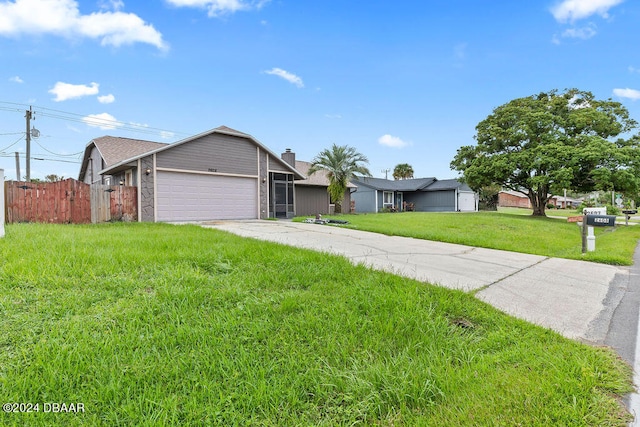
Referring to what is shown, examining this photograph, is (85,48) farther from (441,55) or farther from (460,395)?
(460,395)

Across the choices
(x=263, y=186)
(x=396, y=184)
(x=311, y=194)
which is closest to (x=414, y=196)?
(x=396, y=184)

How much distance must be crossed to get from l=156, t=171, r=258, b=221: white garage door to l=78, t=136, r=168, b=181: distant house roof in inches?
188

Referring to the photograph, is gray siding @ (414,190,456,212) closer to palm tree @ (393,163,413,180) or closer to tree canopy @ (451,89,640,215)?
tree canopy @ (451,89,640,215)

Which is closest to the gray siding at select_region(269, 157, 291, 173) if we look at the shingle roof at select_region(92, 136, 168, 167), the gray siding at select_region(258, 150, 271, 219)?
the gray siding at select_region(258, 150, 271, 219)

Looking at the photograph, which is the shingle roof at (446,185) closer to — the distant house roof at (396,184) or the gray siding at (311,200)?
the distant house roof at (396,184)

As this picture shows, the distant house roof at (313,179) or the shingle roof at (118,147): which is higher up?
the shingle roof at (118,147)

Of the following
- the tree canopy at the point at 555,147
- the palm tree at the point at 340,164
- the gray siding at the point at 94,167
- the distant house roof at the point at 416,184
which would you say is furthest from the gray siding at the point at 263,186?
the distant house roof at the point at 416,184

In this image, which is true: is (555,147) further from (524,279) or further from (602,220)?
(524,279)

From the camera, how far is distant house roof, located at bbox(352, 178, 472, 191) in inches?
1130

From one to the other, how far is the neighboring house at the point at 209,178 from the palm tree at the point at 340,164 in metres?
3.09

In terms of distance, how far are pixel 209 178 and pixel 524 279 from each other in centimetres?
1260

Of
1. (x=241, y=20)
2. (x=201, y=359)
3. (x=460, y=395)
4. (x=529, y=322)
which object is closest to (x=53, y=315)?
(x=201, y=359)

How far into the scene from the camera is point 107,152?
52.8 feet

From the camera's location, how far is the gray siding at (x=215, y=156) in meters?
12.9
